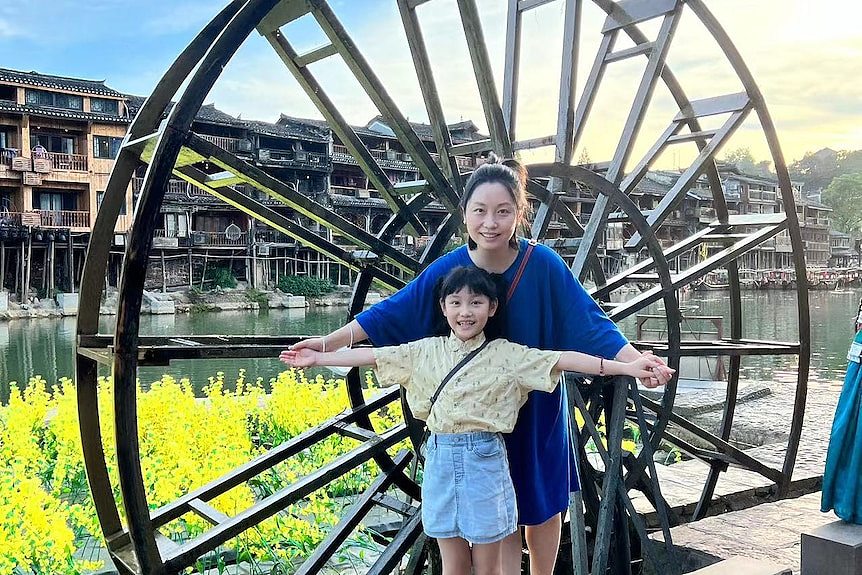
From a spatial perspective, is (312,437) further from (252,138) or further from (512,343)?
(252,138)

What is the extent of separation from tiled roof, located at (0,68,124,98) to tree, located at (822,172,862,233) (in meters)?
70.0

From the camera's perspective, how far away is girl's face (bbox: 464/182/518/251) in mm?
2604

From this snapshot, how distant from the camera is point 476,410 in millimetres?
2459

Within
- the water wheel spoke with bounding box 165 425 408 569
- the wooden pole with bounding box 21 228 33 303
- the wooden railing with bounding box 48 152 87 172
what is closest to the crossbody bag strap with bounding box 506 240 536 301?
the water wheel spoke with bounding box 165 425 408 569

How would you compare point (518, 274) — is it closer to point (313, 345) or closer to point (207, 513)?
point (313, 345)

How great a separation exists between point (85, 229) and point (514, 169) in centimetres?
3166

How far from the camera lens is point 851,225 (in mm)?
77875

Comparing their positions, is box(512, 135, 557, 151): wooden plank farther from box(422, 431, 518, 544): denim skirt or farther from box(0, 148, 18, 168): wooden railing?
box(0, 148, 18, 168): wooden railing

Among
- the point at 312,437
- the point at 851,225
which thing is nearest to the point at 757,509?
the point at 312,437

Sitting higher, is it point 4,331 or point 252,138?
point 252,138

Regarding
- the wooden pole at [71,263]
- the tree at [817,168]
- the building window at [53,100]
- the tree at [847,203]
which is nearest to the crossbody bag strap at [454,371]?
the building window at [53,100]

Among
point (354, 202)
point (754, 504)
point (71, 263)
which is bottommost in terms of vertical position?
point (754, 504)

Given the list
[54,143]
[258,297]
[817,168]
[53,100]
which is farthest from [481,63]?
[817,168]

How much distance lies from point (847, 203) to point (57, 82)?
74959mm
